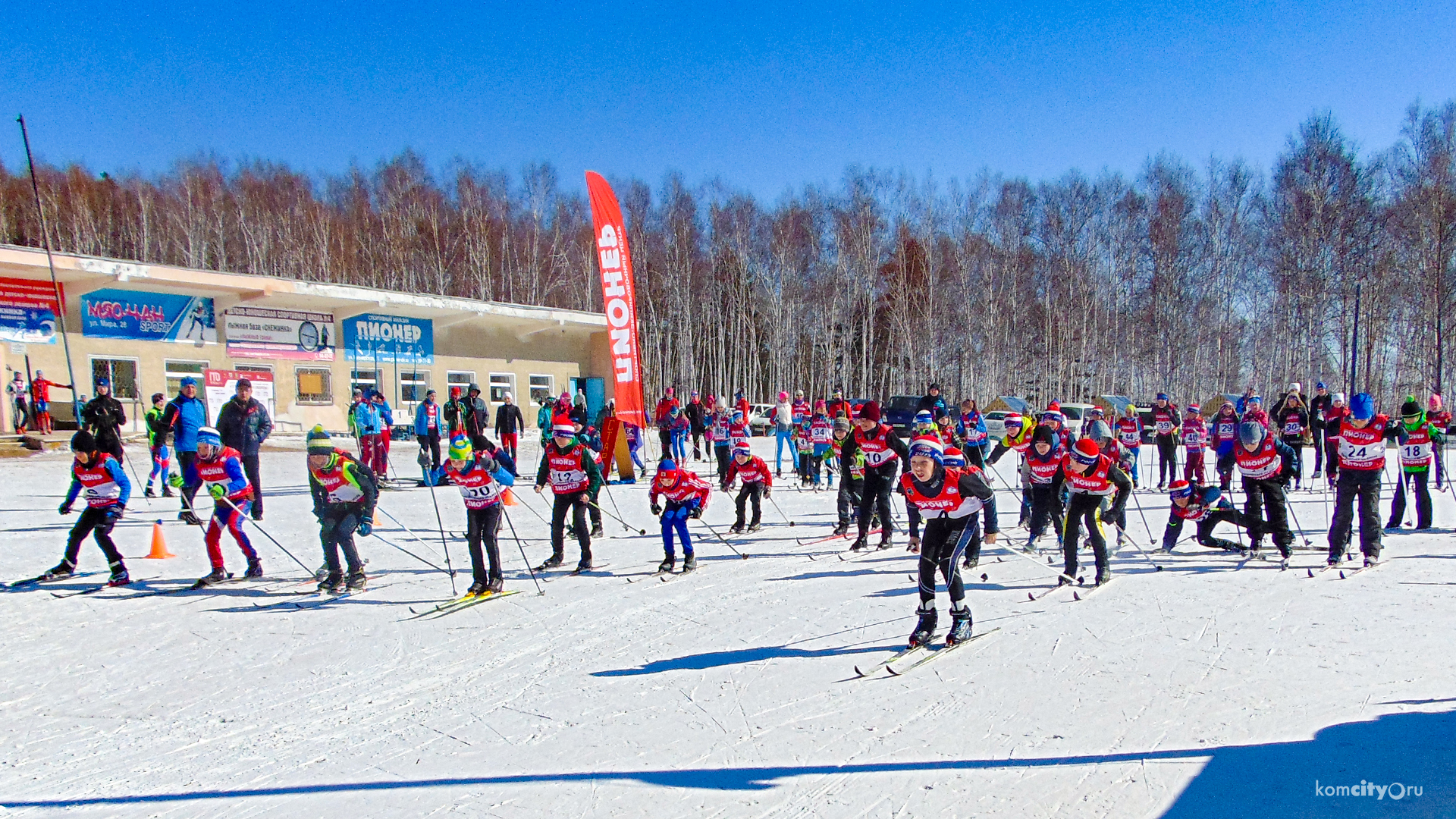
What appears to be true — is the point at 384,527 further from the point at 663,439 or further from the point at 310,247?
the point at 310,247

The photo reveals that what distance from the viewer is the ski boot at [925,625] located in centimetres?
612

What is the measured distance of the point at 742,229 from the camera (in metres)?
43.6

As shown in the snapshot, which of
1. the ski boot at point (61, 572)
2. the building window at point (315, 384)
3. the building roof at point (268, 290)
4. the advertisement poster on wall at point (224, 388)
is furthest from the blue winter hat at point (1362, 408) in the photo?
the building window at point (315, 384)

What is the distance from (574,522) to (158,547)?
4713 millimetres

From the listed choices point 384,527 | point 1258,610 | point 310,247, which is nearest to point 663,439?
point 384,527

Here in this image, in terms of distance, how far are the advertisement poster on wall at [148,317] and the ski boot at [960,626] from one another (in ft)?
76.4

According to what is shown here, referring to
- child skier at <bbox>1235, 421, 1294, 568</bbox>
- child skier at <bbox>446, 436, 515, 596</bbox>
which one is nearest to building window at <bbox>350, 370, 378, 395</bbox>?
child skier at <bbox>446, 436, 515, 596</bbox>

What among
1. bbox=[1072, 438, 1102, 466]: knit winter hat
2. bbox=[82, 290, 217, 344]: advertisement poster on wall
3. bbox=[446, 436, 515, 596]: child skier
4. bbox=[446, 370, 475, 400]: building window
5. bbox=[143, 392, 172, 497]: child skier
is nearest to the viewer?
bbox=[446, 436, 515, 596]: child skier

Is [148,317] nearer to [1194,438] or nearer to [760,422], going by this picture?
[760,422]

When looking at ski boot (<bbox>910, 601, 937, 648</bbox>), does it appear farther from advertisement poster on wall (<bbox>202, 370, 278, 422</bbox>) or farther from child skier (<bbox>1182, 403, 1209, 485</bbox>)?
advertisement poster on wall (<bbox>202, 370, 278, 422</bbox>)

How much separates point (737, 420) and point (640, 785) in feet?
32.6

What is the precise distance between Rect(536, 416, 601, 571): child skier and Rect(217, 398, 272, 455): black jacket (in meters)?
4.61

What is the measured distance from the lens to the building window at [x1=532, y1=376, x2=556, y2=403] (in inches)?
1246

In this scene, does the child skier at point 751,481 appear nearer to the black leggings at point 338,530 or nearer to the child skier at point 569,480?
the child skier at point 569,480
